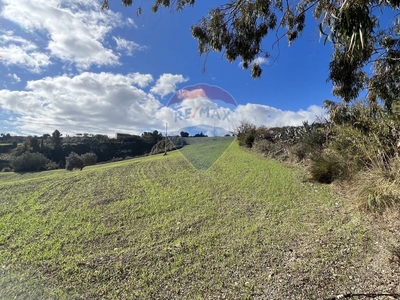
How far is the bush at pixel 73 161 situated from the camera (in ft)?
24.2

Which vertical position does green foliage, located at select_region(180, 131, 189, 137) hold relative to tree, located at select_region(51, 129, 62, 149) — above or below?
above

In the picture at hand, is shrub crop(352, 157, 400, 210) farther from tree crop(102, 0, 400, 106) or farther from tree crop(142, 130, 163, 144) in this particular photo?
tree crop(142, 130, 163, 144)

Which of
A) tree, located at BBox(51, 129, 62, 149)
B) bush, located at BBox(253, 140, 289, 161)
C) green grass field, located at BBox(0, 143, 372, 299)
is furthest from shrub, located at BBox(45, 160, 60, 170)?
bush, located at BBox(253, 140, 289, 161)

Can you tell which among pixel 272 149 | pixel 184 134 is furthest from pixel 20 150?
pixel 272 149

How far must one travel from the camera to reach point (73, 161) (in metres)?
7.43

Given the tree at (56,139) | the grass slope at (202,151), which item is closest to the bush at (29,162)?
the tree at (56,139)

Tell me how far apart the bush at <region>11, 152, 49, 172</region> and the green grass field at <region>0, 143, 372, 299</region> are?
0.23 metres

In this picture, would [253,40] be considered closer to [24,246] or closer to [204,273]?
[204,273]

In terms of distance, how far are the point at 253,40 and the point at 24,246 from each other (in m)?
5.18

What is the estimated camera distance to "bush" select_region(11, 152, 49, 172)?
5.38 metres

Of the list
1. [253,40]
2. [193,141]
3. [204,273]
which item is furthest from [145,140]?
[204,273]

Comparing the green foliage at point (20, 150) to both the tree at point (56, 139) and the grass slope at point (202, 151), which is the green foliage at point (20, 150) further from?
the grass slope at point (202, 151)

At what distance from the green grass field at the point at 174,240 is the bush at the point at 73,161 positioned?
1.57 meters

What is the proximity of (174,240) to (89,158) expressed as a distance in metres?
6.16
